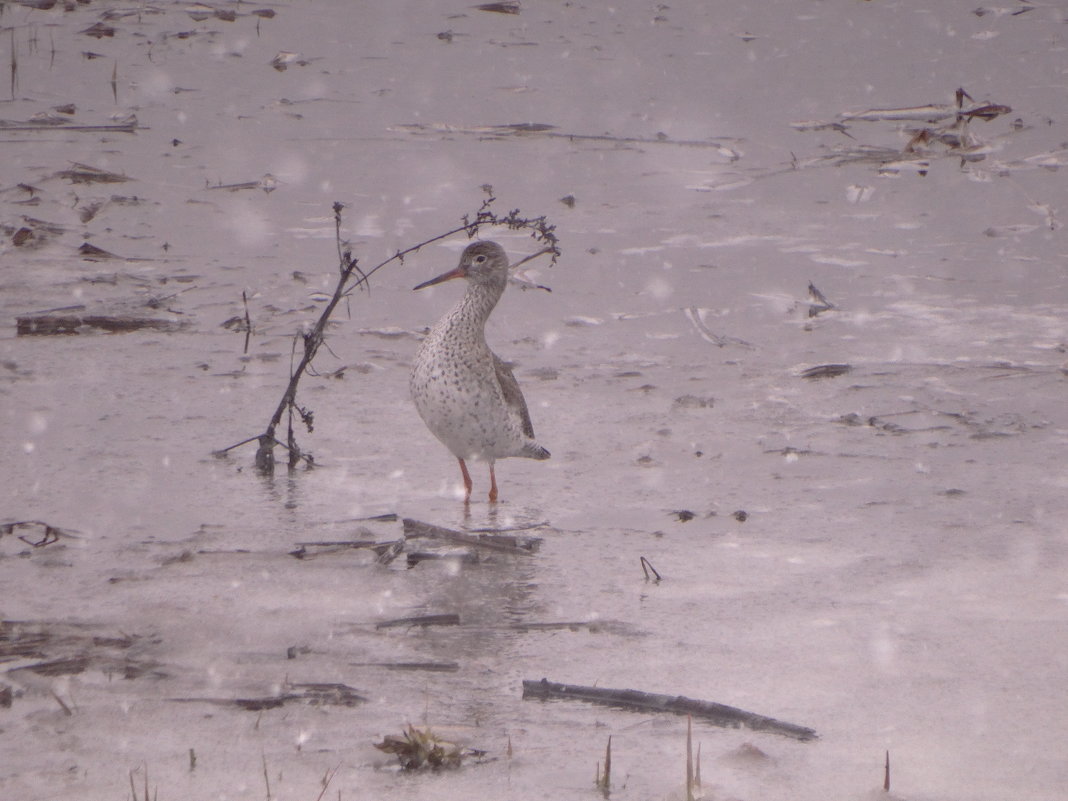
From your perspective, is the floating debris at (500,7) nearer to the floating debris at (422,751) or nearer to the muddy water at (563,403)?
the muddy water at (563,403)

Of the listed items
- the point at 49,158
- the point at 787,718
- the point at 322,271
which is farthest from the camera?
the point at 49,158

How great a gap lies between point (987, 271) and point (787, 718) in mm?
6226

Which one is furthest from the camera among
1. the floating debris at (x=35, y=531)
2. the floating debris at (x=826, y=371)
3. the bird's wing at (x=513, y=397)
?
the floating debris at (x=826, y=371)

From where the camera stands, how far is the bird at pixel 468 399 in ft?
23.0

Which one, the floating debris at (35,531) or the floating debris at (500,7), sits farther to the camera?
the floating debris at (500,7)

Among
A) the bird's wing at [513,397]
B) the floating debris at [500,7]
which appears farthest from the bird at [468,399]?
the floating debris at [500,7]

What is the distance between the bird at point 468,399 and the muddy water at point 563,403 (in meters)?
0.24

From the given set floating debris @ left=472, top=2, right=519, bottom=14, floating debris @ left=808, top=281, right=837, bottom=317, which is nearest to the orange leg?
floating debris @ left=808, top=281, right=837, bottom=317

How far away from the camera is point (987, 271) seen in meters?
10.1

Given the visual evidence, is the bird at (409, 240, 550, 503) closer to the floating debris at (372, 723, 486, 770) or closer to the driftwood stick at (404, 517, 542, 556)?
the driftwood stick at (404, 517, 542, 556)

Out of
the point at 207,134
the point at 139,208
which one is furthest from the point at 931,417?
the point at 207,134

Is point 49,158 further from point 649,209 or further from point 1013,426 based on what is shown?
point 1013,426

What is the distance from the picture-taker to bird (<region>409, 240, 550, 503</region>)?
701cm

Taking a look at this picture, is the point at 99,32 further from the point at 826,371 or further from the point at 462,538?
the point at 462,538
